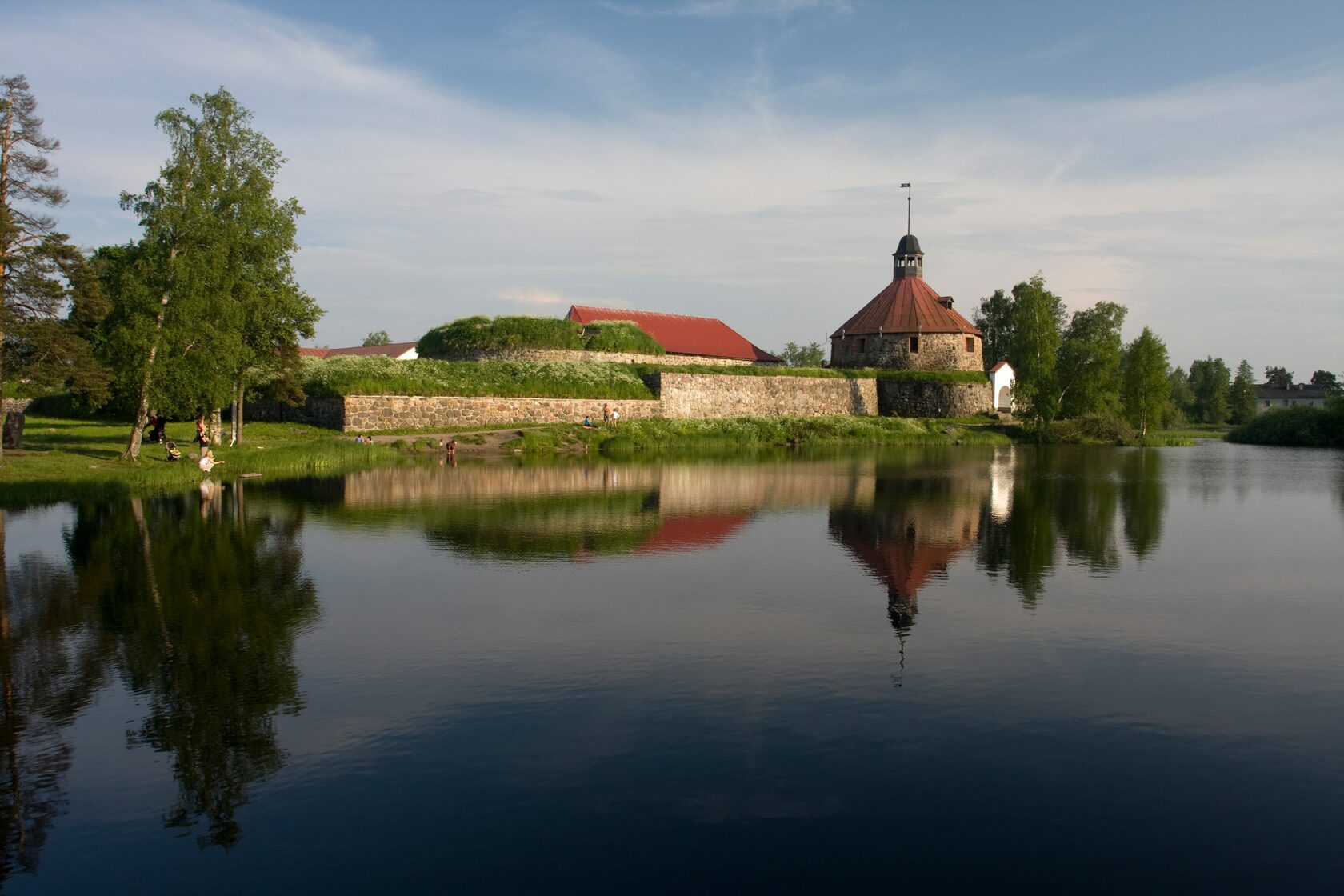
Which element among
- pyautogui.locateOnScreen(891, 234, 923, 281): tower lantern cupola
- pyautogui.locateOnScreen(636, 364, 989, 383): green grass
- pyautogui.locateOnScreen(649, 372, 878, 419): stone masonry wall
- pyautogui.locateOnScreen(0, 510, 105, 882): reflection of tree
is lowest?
pyautogui.locateOnScreen(0, 510, 105, 882): reflection of tree

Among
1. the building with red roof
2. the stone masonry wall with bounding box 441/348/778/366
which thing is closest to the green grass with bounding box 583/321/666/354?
the stone masonry wall with bounding box 441/348/778/366

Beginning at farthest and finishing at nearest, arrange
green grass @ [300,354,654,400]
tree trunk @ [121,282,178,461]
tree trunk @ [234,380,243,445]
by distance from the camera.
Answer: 1. green grass @ [300,354,654,400]
2. tree trunk @ [234,380,243,445]
3. tree trunk @ [121,282,178,461]

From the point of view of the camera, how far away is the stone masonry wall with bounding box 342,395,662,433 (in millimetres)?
37594

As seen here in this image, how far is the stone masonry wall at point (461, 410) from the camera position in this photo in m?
37.6

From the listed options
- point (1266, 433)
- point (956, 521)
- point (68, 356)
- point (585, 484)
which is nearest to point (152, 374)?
point (68, 356)

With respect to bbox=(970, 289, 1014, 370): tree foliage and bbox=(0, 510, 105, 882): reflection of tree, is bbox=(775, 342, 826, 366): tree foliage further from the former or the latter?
bbox=(0, 510, 105, 882): reflection of tree

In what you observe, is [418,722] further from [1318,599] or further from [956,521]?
[956,521]

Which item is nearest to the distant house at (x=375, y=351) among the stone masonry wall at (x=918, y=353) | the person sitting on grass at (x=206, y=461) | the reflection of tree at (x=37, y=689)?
the stone masonry wall at (x=918, y=353)

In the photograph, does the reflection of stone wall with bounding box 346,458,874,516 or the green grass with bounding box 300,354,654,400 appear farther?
the green grass with bounding box 300,354,654,400

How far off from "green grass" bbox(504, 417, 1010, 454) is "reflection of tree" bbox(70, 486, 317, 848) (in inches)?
790

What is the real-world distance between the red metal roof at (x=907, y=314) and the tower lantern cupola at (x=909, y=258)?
21.3 inches

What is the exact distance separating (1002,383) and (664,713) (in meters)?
60.7

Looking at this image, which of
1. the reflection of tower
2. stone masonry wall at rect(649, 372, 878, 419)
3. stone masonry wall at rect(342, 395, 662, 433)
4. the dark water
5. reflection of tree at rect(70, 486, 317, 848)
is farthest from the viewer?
stone masonry wall at rect(649, 372, 878, 419)

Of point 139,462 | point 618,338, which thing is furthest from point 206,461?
point 618,338
